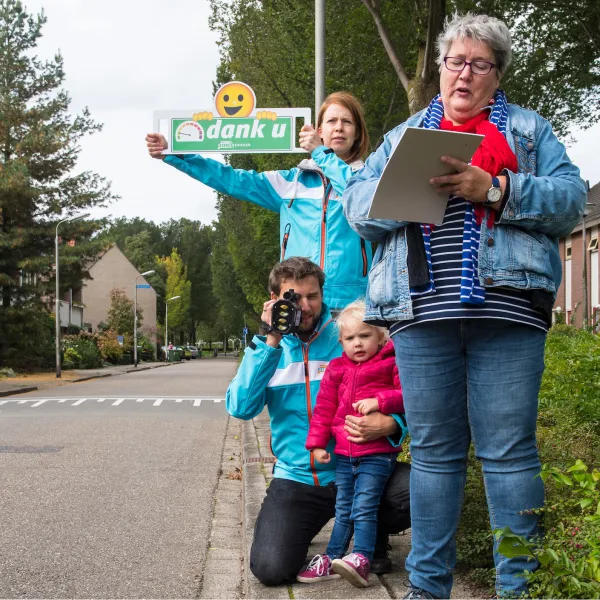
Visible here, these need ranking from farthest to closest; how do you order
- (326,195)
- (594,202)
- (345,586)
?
(594,202), (326,195), (345,586)

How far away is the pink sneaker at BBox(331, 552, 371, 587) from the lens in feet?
11.1

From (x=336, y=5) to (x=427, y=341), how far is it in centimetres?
1677

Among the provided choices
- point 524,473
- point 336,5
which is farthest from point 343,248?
point 336,5

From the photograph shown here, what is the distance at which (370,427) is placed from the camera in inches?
142

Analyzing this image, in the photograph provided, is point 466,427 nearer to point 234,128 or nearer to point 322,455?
point 322,455

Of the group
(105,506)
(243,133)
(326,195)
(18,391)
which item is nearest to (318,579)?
(326,195)

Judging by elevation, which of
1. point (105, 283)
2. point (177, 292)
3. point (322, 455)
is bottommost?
point (322, 455)

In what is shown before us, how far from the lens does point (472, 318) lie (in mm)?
2811

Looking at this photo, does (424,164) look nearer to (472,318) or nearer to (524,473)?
(472,318)

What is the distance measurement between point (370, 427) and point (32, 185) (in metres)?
33.4

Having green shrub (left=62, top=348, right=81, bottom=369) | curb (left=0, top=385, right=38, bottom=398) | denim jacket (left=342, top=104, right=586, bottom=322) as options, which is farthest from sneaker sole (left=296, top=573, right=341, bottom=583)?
green shrub (left=62, top=348, right=81, bottom=369)

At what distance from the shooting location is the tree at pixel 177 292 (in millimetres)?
92850

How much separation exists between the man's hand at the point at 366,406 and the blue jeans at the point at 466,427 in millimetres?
644

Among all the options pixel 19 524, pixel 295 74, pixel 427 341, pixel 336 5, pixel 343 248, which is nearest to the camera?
pixel 427 341
